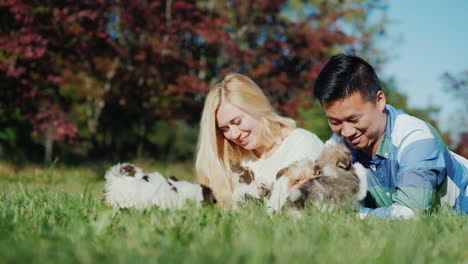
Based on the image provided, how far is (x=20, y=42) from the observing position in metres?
7.59

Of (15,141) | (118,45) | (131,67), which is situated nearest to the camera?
(118,45)

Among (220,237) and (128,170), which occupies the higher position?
(220,237)

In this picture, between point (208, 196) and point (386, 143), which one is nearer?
point (386, 143)

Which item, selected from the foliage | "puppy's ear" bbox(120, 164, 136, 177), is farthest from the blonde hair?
the foliage

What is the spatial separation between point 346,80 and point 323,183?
98 cm

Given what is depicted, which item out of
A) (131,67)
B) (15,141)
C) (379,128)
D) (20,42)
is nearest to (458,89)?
(131,67)

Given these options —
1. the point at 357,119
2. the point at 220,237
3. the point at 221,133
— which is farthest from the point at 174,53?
the point at 220,237

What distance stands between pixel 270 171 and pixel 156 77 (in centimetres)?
765

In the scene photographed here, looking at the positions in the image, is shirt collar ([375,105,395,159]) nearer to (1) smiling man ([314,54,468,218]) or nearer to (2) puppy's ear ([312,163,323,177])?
(1) smiling man ([314,54,468,218])

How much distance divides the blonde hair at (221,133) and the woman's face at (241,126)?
0.05m

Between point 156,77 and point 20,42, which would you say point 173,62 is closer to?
point 156,77

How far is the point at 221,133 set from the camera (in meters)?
4.53

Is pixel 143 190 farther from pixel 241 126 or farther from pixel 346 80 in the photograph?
pixel 346 80

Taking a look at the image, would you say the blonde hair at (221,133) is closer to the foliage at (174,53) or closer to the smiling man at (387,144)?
the smiling man at (387,144)
